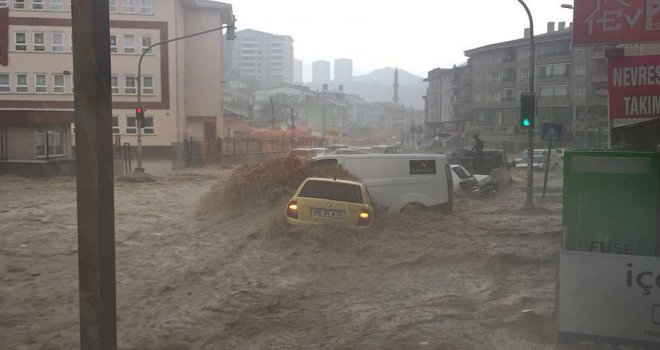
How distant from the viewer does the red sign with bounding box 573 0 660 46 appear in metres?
9.63

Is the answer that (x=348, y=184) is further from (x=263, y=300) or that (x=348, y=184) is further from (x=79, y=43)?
(x=79, y=43)

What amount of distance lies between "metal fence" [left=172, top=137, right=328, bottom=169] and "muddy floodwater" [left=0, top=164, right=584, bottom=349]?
22695 millimetres

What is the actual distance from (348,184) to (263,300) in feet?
11.4

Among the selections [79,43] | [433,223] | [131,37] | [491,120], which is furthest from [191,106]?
[79,43]

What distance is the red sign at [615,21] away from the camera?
31.6ft

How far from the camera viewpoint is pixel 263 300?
659cm

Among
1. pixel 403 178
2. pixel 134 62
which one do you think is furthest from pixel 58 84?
pixel 403 178

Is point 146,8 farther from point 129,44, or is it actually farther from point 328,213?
point 328,213

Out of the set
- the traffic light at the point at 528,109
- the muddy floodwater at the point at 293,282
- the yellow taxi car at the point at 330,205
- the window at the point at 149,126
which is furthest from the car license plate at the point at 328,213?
the window at the point at 149,126

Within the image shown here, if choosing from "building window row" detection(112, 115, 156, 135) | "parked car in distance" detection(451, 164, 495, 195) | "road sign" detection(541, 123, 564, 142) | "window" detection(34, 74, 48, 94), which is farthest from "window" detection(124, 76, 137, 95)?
"road sign" detection(541, 123, 564, 142)

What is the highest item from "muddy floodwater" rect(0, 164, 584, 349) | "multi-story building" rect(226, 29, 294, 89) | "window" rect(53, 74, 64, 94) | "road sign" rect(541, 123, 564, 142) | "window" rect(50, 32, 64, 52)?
"multi-story building" rect(226, 29, 294, 89)

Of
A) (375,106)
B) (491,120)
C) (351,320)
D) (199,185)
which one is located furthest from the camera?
(375,106)

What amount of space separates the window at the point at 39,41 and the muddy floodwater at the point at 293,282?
1103 inches

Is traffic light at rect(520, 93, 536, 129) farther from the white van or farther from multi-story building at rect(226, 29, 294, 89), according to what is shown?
multi-story building at rect(226, 29, 294, 89)
